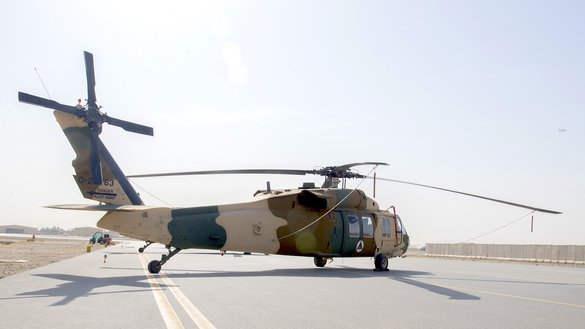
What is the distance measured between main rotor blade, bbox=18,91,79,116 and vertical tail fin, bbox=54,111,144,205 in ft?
0.88

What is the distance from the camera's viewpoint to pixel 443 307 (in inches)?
391

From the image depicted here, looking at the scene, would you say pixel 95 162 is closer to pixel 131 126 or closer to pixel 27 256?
pixel 131 126

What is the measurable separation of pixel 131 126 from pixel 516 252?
30.0m

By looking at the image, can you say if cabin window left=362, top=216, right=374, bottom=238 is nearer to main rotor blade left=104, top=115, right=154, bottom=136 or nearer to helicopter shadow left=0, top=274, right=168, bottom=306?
main rotor blade left=104, top=115, right=154, bottom=136

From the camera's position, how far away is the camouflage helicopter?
1775 centimetres

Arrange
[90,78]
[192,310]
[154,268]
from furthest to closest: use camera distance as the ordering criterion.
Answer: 1. [90,78]
2. [154,268]
3. [192,310]

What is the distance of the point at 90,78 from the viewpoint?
18625 millimetres

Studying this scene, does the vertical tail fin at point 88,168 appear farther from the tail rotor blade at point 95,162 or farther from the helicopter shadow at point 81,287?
the helicopter shadow at point 81,287

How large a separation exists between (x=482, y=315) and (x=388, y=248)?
48.0 ft

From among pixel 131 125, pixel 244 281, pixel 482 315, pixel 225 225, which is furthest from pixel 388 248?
pixel 482 315

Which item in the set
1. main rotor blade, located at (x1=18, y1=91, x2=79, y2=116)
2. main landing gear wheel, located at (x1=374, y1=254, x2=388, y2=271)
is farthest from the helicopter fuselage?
main rotor blade, located at (x1=18, y1=91, x2=79, y2=116)

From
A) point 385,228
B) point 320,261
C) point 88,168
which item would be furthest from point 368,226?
point 88,168

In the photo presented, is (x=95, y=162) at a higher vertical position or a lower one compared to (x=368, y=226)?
higher

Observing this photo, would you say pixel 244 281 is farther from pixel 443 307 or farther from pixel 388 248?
pixel 388 248
